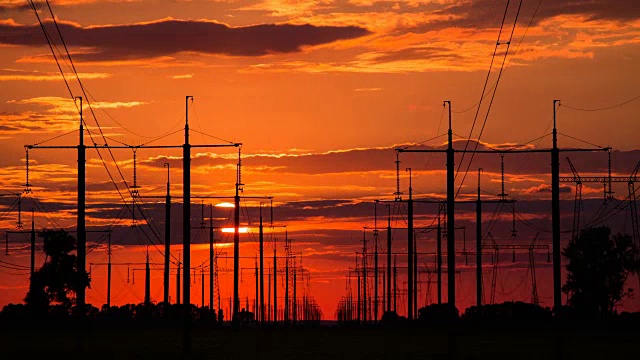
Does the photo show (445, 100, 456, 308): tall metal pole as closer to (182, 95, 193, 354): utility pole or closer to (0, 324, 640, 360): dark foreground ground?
(0, 324, 640, 360): dark foreground ground

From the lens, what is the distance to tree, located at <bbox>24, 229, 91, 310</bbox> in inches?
5399

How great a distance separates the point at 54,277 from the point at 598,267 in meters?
76.6

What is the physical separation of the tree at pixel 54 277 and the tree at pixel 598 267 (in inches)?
2650

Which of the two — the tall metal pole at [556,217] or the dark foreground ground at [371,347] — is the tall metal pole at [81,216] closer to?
the dark foreground ground at [371,347]

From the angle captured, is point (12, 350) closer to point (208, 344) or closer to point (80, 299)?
point (80, 299)

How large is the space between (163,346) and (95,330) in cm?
3114

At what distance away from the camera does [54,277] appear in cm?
13775

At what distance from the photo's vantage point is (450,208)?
57.4 metres

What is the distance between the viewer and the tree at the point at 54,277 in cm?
13712

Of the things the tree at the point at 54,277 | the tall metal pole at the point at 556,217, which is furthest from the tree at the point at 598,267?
the tall metal pole at the point at 556,217

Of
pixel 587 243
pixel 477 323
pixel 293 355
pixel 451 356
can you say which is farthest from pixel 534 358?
pixel 587 243

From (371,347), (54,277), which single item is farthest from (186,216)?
(54,277)

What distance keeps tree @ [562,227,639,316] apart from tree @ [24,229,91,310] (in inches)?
2650

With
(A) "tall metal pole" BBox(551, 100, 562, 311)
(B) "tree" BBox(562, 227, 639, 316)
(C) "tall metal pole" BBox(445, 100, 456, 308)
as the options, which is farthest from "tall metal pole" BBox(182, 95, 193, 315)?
(B) "tree" BBox(562, 227, 639, 316)
